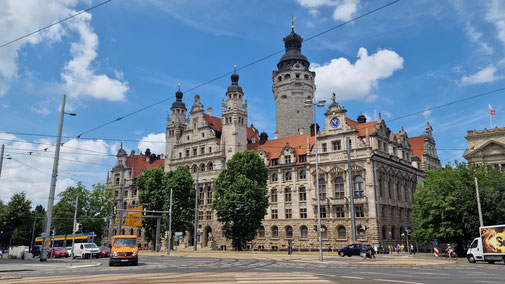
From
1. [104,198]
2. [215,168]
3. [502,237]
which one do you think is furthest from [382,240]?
[104,198]

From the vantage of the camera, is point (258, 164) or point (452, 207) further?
point (258, 164)

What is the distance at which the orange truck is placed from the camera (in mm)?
28531

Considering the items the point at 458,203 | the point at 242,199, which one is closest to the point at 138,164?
the point at 242,199

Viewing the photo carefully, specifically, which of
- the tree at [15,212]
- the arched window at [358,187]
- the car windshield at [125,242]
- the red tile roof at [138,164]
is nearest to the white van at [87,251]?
the car windshield at [125,242]

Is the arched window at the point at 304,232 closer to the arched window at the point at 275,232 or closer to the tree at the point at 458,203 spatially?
the arched window at the point at 275,232

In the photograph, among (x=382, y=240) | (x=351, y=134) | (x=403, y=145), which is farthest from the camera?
(x=403, y=145)

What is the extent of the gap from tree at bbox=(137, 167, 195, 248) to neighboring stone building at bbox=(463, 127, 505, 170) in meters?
43.4

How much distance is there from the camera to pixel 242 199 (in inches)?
2030

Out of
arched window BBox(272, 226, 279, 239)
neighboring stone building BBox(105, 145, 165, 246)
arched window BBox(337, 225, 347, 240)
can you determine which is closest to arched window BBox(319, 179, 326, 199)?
arched window BBox(337, 225, 347, 240)

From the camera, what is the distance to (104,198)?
79812 mm

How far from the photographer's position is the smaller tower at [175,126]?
79.2 metres

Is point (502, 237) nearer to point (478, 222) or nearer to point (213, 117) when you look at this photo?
point (478, 222)

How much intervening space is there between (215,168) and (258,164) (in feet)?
57.7

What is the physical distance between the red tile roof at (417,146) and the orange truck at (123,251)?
55.0 m
